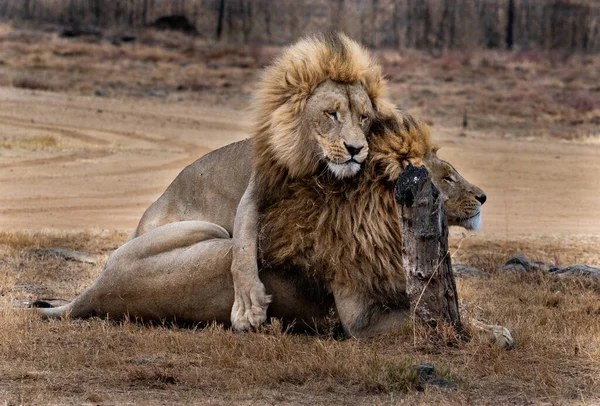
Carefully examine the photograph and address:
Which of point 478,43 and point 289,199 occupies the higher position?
point 289,199

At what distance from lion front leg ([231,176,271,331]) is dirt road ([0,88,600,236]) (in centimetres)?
642

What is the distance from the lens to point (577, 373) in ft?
17.8

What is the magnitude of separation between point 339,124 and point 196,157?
43.2 feet

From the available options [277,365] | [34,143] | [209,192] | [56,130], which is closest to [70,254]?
[209,192]

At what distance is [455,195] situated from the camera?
6.36 metres

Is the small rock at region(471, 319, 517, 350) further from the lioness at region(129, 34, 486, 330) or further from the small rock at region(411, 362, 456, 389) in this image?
the lioness at region(129, 34, 486, 330)

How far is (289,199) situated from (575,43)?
119 feet

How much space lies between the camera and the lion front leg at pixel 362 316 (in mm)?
5961

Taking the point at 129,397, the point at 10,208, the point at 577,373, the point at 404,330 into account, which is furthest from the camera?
the point at 10,208

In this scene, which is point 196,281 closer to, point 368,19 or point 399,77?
point 399,77

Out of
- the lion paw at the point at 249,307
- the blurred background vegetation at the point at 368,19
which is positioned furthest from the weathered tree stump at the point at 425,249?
the blurred background vegetation at the point at 368,19

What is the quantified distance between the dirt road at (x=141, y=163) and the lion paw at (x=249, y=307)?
651cm

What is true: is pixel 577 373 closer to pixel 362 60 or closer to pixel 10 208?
pixel 362 60

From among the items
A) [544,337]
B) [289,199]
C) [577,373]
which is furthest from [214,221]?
[577,373]
